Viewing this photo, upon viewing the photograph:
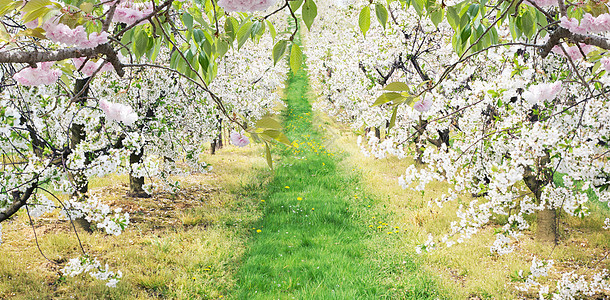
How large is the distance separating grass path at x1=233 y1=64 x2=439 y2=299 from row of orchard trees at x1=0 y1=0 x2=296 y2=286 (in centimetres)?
198

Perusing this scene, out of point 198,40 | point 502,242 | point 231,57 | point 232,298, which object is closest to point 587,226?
point 502,242

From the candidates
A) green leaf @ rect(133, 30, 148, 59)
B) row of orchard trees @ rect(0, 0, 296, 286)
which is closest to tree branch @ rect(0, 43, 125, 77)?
row of orchard trees @ rect(0, 0, 296, 286)

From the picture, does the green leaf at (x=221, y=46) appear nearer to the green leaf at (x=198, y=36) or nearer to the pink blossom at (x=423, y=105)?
the green leaf at (x=198, y=36)

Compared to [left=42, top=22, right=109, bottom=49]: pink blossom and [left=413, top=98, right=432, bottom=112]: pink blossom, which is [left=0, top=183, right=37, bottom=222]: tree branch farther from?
[left=413, top=98, right=432, bottom=112]: pink blossom

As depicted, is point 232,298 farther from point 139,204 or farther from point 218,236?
point 139,204

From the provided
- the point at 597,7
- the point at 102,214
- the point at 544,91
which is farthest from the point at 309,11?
the point at 102,214

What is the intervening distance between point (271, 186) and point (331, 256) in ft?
14.2

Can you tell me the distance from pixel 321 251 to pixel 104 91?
4.98m

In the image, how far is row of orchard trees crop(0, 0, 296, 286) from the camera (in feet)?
3.89

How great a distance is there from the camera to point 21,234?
575 cm

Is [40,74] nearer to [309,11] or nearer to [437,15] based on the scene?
[309,11]

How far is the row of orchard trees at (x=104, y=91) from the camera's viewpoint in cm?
118

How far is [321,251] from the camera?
5555mm

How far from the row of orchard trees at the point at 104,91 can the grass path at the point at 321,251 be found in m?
1.98
